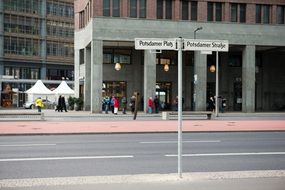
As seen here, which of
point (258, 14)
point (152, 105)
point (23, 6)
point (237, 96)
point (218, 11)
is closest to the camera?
point (152, 105)

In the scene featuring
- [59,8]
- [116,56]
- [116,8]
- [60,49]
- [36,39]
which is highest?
[59,8]

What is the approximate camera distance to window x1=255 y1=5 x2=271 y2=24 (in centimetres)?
4784

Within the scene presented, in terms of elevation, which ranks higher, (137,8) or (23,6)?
(23,6)

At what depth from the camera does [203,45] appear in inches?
372

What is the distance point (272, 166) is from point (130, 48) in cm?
3994

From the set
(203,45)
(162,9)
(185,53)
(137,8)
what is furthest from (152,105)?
(203,45)

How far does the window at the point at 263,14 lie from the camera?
47.8m

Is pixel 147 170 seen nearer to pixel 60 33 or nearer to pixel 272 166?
pixel 272 166

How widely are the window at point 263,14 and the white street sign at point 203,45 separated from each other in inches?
1571

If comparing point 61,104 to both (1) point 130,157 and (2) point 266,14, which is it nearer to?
(2) point 266,14

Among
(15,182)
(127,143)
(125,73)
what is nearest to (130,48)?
(125,73)

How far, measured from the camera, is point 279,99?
54938mm

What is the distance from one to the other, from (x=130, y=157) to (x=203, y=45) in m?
4.55

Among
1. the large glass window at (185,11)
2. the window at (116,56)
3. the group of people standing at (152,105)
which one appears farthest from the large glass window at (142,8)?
the group of people standing at (152,105)
